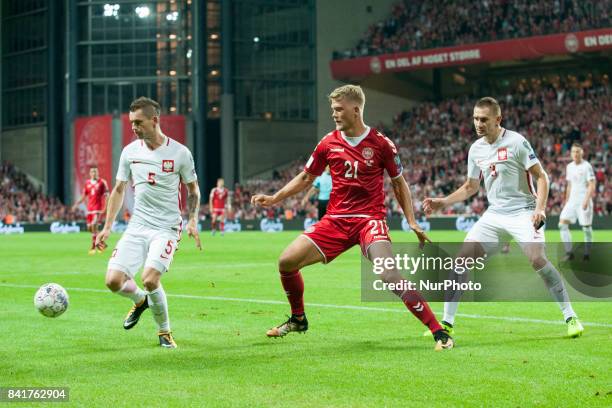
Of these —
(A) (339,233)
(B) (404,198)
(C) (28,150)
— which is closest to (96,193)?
(A) (339,233)

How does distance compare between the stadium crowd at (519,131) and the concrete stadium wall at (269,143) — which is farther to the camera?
the concrete stadium wall at (269,143)

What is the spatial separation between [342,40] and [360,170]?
2051 inches

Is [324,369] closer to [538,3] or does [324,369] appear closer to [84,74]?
[538,3]

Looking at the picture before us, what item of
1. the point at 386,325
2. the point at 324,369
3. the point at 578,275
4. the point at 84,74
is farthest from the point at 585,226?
the point at 84,74

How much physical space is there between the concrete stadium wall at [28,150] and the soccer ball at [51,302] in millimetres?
53874

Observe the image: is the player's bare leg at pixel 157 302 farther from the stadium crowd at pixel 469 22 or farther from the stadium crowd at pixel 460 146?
the stadium crowd at pixel 469 22

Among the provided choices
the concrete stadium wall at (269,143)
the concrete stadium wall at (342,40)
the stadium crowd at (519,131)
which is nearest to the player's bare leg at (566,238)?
the stadium crowd at (519,131)

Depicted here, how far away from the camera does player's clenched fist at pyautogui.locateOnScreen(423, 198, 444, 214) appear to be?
9734 millimetres

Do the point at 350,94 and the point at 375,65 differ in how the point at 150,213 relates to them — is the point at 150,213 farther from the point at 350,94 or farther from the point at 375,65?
the point at 375,65

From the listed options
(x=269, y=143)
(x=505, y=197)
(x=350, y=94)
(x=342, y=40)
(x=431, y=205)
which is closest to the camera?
(x=350, y=94)

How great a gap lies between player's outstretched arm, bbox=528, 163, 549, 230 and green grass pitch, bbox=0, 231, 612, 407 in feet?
3.57

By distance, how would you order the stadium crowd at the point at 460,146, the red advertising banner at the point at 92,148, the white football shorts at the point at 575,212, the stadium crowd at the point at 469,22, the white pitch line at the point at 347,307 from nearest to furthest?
the white pitch line at the point at 347,307 → the white football shorts at the point at 575,212 → the stadium crowd at the point at 460,146 → the stadium crowd at the point at 469,22 → the red advertising banner at the point at 92,148

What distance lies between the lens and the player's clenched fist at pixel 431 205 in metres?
9.73

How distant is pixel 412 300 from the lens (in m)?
8.78
